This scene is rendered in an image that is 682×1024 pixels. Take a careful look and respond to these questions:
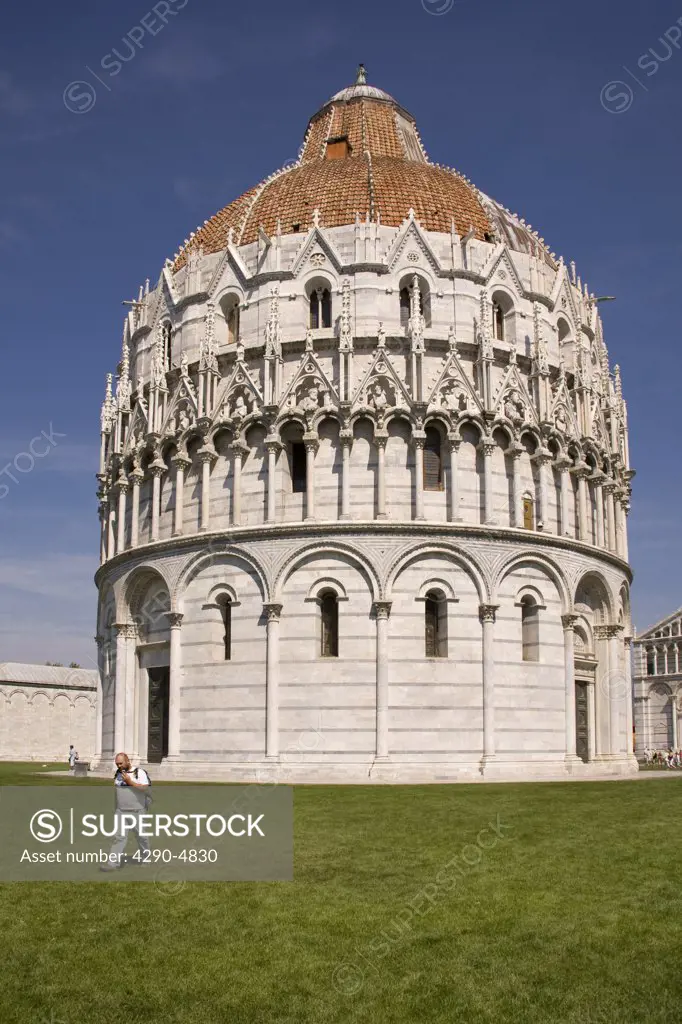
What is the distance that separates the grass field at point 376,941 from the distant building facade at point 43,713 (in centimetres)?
6859

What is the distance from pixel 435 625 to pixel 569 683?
595cm

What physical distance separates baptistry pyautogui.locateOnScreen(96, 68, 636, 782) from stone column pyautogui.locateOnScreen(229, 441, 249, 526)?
125 millimetres

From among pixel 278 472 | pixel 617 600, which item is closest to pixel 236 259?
pixel 278 472

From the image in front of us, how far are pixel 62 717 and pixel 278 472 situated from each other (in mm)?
54180

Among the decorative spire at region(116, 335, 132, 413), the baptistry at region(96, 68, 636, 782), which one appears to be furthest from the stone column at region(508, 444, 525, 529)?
the decorative spire at region(116, 335, 132, 413)

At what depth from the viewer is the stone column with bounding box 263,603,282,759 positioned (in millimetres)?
36531

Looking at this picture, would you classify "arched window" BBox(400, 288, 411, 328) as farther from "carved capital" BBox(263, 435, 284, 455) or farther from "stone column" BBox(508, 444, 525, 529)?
"carved capital" BBox(263, 435, 284, 455)

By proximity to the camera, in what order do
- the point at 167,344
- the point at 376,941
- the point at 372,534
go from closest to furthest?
the point at 376,941
the point at 372,534
the point at 167,344

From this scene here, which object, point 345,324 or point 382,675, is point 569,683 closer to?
point 382,675

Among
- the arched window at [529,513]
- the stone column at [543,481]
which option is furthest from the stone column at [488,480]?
the stone column at [543,481]

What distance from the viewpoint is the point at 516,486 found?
3950 centimetres

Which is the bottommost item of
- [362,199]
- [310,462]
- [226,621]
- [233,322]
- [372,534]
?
[226,621]

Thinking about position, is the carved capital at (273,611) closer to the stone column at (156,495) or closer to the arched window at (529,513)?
the stone column at (156,495)

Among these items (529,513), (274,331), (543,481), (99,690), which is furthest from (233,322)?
(99,690)
